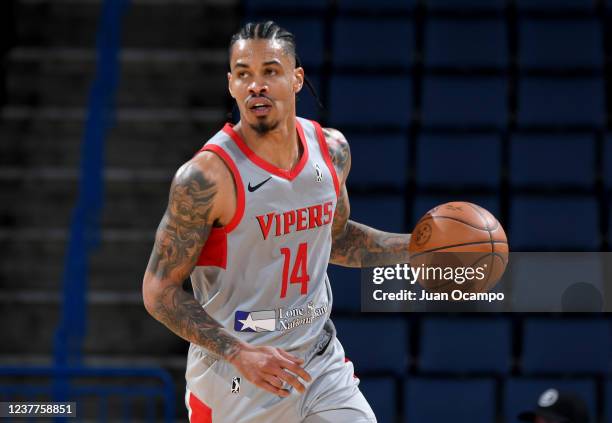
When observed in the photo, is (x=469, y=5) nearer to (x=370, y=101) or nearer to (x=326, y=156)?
(x=370, y=101)

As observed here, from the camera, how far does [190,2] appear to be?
7.64 meters

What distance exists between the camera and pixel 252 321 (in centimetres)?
306

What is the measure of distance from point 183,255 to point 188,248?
3 cm

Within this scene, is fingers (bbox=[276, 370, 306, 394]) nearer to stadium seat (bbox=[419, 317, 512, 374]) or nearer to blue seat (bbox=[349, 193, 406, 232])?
stadium seat (bbox=[419, 317, 512, 374])

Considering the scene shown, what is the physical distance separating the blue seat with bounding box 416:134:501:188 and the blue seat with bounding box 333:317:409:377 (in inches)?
42.5

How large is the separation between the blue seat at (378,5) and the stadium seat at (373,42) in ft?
0.47

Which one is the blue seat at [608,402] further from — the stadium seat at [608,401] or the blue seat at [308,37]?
the blue seat at [308,37]

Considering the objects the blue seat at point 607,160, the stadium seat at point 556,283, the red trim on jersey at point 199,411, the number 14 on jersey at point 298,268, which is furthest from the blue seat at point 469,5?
the red trim on jersey at point 199,411

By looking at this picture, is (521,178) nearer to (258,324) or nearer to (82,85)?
(82,85)

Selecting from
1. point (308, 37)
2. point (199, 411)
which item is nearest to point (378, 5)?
point (308, 37)

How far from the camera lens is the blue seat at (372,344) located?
6.11 m

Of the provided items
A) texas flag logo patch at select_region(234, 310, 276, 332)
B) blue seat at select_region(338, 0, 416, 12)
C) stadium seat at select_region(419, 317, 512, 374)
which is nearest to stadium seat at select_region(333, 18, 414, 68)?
blue seat at select_region(338, 0, 416, 12)

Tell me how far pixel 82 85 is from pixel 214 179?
15.4 feet

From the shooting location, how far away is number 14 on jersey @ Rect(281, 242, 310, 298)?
10.2 feet
